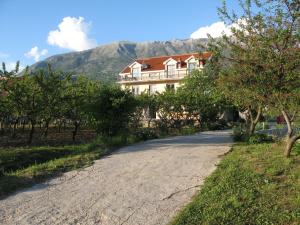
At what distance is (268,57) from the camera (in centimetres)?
973

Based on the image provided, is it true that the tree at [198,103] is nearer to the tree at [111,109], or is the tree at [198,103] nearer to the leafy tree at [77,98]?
the leafy tree at [77,98]

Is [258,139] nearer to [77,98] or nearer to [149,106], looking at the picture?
[77,98]

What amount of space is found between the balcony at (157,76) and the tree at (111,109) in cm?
3363

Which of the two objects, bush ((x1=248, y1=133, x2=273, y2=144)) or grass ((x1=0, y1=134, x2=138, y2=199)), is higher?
bush ((x1=248, y1=133, x2=273, y2=144))

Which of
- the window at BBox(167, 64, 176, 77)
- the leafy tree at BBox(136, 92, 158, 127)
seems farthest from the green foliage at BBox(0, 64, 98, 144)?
the window at BBox(167, 64, 176, 77)

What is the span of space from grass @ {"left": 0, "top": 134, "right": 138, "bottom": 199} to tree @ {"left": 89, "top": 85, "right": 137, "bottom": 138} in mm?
2087

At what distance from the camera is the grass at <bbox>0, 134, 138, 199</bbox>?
9461mm

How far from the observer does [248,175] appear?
9.06 meters

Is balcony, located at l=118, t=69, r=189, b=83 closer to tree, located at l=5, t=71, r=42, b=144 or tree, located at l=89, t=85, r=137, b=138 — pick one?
tree, located at l=89, t=85, r=137, b=138

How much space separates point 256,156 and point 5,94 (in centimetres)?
1211

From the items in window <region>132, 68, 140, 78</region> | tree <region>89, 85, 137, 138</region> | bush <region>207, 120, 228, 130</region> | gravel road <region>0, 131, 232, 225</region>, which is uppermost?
window <region>132, 68, 140, 78</region>

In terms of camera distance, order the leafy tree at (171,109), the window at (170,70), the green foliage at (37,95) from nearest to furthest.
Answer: the green foliage at (37,95) < the leafy tree at (171,109) < the window at (170,70)

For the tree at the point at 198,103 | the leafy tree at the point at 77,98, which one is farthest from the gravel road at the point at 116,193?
the tree at the point at 198,103

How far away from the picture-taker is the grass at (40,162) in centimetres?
946
